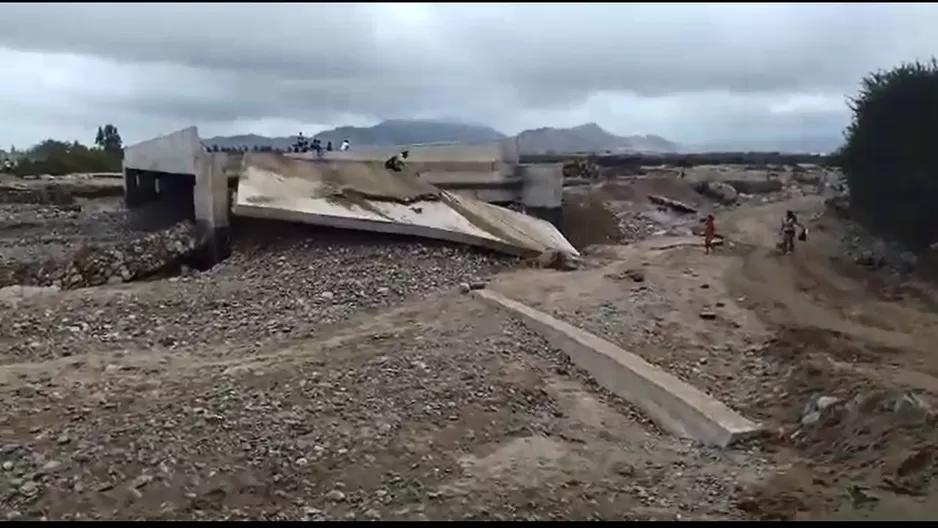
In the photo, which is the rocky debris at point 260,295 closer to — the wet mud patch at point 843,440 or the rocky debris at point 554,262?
the rocky debris at point 554,262

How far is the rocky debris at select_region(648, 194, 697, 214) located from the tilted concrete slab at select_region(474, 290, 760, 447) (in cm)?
1876

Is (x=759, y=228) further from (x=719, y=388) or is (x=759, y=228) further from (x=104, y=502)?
(x=104, y=502)

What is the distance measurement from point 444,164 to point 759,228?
794 cm

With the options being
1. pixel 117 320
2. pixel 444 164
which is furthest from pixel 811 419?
pixel 444 164

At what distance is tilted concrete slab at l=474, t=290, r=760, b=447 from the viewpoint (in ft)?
26.8

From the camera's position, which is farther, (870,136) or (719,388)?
(870,136)

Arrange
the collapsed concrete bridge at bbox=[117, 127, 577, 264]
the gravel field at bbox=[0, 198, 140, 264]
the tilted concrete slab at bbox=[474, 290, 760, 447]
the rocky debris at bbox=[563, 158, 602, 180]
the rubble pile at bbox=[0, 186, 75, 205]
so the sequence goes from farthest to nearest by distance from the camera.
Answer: the rocky debris at bbox=[563, 158, 602, 180], the rubble pile at bbox=[0, 186, 75, 205], the gravel field at bbox=[0, 198, 140, 264], the collapsed concrete bridge at bbox=[117, 127, 577, 264], the tilted concrete slab at bbox=[474, 290, 760, 447]

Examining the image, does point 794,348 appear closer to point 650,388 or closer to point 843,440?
point 650,388

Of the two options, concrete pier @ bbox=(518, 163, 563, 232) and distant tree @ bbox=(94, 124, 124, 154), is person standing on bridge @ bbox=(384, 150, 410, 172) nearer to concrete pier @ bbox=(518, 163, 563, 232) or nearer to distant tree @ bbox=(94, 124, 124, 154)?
concrete pier @ bbox=(518, 163, 563, 232)

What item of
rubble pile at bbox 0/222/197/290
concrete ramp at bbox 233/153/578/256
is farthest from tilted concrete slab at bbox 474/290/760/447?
rubble pile at bbox 0/222/197/290

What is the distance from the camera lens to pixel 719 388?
962 centimetres

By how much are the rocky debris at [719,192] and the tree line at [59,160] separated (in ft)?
67.0

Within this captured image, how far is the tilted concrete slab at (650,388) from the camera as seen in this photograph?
816cm

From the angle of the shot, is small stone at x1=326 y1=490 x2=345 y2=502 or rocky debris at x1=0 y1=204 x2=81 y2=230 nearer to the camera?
small stone at x1=326 y1=490 x2=345 y2=502
